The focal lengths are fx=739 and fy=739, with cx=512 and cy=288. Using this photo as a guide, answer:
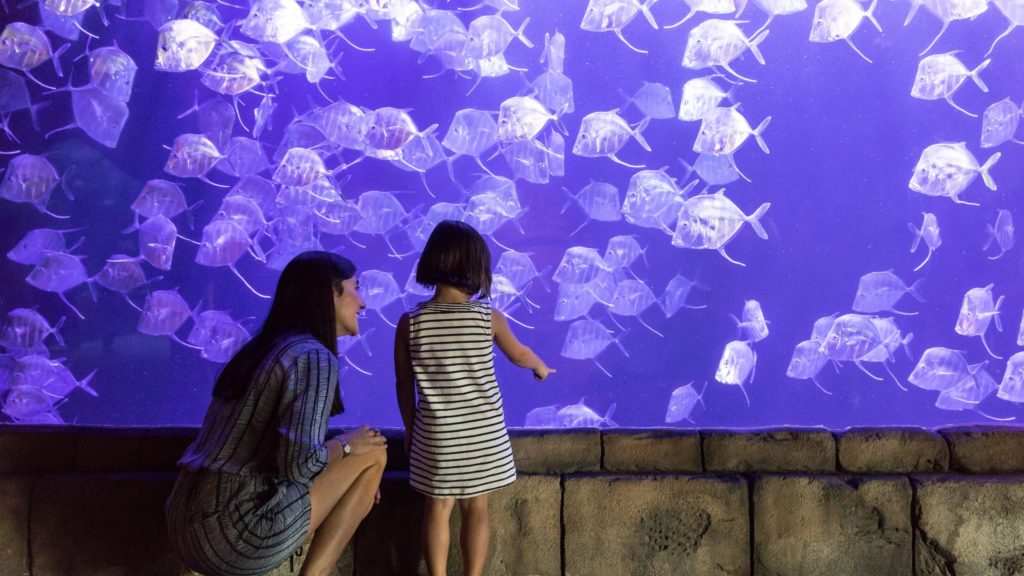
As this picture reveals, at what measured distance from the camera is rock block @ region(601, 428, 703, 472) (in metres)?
2.34

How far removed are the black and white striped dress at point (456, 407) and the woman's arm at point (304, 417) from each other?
333 millimetres

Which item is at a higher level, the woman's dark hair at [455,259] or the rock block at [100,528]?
the woman's dark hair at [455,259]

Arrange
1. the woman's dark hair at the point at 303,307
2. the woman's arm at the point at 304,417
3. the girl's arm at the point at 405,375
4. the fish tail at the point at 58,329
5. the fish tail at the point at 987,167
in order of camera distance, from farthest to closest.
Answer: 1. the fish tail at the point at 58,329
2. the fish tail at the point at 987,167
3. the girl's arm at the point at 405,375
4. the woman's dark hair at the point at 303,307
5. the woman's arm at the point at 304,417

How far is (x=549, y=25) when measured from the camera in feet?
64.5

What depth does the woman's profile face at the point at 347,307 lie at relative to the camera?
1939 millimetres

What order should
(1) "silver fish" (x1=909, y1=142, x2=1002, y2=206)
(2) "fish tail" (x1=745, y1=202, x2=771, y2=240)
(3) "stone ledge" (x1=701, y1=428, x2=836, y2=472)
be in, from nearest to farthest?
(3) "stone ledge" (x1=701, y1=428, x2=836, y2=472)
(2) "fish tail" (x1=745, y1=202, x2=771, y2=240)
(1) "silver fish" (x1=909, y1=142, x2=1002, y2=206)

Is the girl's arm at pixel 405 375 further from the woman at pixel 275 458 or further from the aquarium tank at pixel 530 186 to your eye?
the aquarium tank at pixel 530 186

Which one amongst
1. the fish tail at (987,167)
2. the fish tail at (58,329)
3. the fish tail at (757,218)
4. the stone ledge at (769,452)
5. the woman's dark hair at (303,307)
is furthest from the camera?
the fish tail at (58,329)

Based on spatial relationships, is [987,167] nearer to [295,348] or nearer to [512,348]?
[512,348]

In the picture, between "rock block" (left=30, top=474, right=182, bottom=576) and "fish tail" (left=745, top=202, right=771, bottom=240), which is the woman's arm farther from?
"fish tail" (left=745, top=202, right=771, bottom=240)

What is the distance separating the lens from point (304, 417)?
1.66 meters

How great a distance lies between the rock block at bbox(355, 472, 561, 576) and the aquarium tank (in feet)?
15.5

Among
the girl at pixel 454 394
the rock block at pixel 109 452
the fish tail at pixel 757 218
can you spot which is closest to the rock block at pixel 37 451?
the rock block at pixel 109 452

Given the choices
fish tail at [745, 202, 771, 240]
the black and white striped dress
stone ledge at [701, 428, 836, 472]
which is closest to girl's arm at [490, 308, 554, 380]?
the black and white striped dress
